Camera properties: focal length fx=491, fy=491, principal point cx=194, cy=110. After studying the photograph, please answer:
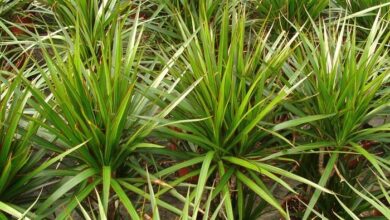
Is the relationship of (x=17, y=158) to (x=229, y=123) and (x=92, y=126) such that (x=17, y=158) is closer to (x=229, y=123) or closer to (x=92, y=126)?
(x=92, y=126)

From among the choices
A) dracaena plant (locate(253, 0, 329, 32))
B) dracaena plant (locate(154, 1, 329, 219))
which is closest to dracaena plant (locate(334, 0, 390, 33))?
dracaena plant (locate(253, 0, 329, 32))

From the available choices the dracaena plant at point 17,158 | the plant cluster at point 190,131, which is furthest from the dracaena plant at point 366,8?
the dracaena plant at point 17,158

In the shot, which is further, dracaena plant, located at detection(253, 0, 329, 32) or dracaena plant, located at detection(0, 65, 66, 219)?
dracaena plant, located at detection(253, 0, 329, 32)

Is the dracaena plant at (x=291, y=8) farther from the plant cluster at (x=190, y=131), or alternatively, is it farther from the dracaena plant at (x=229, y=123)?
the dracaena plant at (x=229, y=123)

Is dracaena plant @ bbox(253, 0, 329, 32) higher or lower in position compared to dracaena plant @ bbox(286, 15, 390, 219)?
higher

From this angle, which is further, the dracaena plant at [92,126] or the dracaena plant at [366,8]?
the dracaena plant at [366,8]

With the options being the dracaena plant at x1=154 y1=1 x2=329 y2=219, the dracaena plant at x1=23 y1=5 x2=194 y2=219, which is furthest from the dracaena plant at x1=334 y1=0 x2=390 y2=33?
the dracaena plant at x1=23 y1=5 x2=194 y2=219

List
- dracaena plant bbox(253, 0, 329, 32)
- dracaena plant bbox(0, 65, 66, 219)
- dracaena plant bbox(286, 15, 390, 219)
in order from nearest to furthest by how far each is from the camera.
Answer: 1. dracaena plant bbox(0, 65, 66, 219)
2. dracaena plant bbox(286, 15, 390, 219)
3. dracaena plant bbox(253, 0, 329, 32)

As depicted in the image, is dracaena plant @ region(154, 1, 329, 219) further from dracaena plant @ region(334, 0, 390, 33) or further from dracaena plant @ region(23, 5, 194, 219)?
dracaena plant @ region(334, 0, 390, 33)

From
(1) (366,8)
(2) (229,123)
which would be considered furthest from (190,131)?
(1) (366,8)

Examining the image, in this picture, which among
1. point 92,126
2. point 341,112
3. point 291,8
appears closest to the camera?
point 92,126

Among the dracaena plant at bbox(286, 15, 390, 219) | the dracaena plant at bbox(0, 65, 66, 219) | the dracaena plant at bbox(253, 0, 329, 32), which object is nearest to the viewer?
the dracaena plant at bbox(0, 65, 66, 219)

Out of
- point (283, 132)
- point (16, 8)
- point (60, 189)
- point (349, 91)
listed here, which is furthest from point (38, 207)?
point (16, 8)

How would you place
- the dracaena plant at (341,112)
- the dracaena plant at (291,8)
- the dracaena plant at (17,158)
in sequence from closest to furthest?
1. the dracaena plant at (17,158)
2. the dracaena plant at (341,112)
3. the dracaena plant at (291,8)
